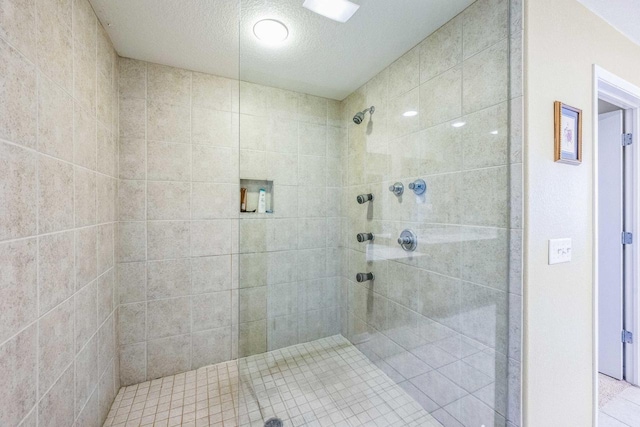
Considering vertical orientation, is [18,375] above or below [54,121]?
below

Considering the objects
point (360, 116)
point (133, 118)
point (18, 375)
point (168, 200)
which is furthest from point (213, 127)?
point (18, 375)

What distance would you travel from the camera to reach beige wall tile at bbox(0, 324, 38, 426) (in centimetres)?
74

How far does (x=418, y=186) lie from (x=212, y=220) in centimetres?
148

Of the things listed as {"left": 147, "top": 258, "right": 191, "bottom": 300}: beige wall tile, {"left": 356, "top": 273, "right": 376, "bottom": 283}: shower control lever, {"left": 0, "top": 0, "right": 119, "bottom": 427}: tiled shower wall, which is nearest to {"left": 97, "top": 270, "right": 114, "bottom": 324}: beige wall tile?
{"left": 0, "top": 0, "right": 119, "bottom": 427}: tiled shower wall

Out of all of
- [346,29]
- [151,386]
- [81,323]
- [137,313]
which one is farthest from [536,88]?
[151,386]

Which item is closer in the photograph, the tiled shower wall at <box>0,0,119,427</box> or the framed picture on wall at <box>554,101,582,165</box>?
the tiled shower wall at <box>0,0,119,427</box>

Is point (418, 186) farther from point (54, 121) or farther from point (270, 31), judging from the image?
point (54, 121)

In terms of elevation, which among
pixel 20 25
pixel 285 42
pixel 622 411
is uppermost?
pixel 285 42

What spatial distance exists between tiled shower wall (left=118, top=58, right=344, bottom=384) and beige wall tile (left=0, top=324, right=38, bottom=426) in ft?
3.21

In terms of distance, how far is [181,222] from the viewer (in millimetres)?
1906

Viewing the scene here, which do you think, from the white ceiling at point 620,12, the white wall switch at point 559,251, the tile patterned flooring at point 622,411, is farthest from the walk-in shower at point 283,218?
the tile patterned flooring at point 622,411

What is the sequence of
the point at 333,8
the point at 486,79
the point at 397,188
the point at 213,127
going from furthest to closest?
the point at 213,127 → the point at 397,188 → the point at 333,8 → the point at 486,79

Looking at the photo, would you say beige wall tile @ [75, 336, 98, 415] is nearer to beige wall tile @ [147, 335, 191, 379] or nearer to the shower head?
beige wall tile @ [147, 335, 191, 379]

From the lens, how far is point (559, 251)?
1200mm
